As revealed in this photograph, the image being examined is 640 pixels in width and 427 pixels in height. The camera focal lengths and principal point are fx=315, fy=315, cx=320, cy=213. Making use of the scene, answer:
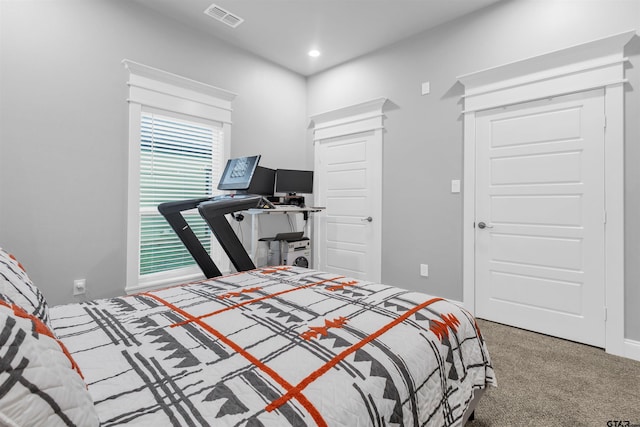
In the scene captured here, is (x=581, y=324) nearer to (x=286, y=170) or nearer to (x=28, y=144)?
(x=286, y=170)

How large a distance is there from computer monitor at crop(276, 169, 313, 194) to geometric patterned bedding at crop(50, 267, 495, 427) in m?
2.53

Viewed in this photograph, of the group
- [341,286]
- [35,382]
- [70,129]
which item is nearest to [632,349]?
[341,286]

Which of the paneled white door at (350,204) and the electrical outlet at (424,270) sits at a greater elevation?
the paneled white door at (350,204)

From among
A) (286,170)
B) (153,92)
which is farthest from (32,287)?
(286,170)

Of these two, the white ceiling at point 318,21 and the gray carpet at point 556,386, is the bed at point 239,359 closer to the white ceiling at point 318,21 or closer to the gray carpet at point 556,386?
the gray carpet at point 556,386

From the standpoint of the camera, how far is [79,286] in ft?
8.83

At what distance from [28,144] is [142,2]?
1670mm

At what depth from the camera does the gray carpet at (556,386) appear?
5.32ft

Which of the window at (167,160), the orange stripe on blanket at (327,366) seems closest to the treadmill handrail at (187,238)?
the window at (167,160)

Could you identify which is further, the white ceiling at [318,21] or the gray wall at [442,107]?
the white ceiling at [318,21]

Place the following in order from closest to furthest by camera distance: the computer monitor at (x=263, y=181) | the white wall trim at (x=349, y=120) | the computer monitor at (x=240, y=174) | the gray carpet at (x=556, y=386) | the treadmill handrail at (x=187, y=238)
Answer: the gray carpet at (x=556, y=386) → the treadmill handrail at (x=187, y=238) → the computer monitor at (x=240, y=174) → the computer monitor at (x=263, y=181) → the white wall trim at (x=349, y=120)

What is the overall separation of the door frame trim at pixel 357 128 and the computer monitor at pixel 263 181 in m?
0.69

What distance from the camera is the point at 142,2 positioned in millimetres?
2988

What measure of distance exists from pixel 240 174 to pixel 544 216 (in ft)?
8.83
